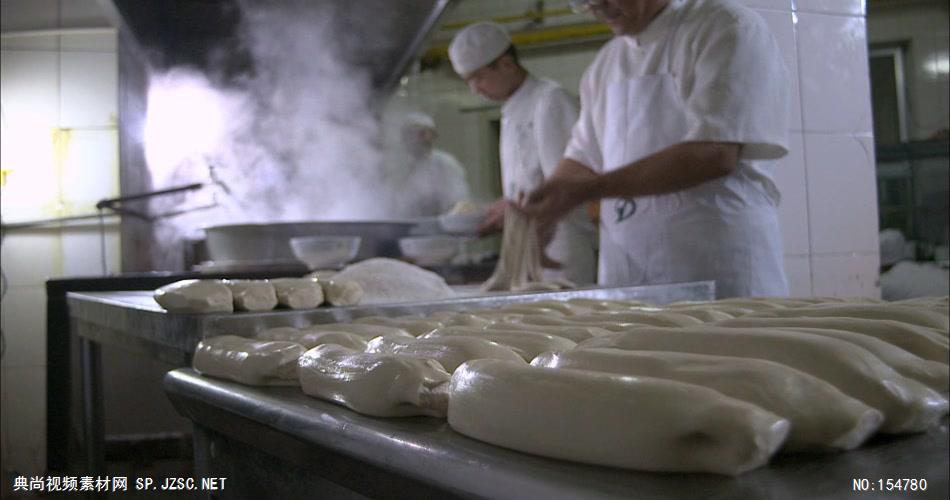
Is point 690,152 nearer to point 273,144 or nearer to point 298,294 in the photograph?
point 298,294

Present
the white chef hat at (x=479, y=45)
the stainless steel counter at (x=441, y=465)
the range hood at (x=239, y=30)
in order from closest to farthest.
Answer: the stainless steel counter at (x=441, y=465) < the range hood at (x=239, y=30) < the white chef hat at (x=479, y=45)

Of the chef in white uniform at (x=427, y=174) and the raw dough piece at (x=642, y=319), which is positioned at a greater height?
the chef in white uniform at (x=427, y=174)

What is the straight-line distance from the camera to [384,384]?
632 millimetres

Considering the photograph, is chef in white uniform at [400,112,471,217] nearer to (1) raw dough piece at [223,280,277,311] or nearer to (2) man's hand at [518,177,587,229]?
(2) man's hand at [518,177,587,229]

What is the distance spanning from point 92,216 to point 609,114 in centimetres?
263

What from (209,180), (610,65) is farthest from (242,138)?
(610,65)

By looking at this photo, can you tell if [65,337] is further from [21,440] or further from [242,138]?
[242,138]

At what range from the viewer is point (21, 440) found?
3354 millimetres

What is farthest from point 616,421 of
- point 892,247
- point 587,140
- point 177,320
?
point 892,247

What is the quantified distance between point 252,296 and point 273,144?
111 inches

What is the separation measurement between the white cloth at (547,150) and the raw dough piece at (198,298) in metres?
1.63

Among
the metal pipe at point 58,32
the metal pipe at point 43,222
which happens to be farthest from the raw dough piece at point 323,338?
the metal pipe at point 58,32

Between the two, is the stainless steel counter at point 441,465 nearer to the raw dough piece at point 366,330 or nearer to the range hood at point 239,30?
the raw dough piece at point 366,330

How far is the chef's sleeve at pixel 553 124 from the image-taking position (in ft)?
9.55
